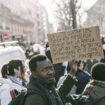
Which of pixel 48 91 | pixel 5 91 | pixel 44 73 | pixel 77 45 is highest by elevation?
pixel 77 45

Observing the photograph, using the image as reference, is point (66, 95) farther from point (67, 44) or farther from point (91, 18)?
point (91, 18)

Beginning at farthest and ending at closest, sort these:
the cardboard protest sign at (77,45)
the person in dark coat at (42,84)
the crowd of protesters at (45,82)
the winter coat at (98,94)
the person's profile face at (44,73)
Result: the cardboard protest sign at (77,45)
the winter coat at (98,94)
the person's profile face at (44,73)
the crowd of protesters at (45,82)
the person in dark coat at (42,84)

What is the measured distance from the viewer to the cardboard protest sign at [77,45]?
3.37m

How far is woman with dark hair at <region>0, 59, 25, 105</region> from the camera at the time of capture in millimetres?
2846

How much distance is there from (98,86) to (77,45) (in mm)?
794

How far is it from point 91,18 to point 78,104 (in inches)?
2350

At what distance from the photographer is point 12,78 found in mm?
3564

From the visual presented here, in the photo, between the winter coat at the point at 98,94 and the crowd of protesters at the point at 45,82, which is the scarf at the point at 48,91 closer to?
the crowd of protesters at the point at 45,82

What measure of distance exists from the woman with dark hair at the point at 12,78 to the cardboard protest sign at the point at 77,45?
26.3 inches

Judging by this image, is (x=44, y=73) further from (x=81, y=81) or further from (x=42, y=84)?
(x=81, y=81)

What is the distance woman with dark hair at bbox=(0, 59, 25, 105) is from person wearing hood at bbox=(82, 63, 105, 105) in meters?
0.91

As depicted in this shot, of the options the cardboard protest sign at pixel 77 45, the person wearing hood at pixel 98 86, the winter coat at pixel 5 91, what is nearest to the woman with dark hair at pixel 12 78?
the winter coat at pixel 5 91

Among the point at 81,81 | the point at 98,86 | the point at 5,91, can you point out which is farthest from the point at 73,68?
the point at 5,91

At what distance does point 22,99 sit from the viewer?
81.2 inches
